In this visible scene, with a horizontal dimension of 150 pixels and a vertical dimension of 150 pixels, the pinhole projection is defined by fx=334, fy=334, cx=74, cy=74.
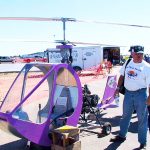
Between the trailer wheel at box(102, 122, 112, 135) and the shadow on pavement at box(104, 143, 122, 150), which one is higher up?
the trailer wheel at box(102, 122, 112, 135)

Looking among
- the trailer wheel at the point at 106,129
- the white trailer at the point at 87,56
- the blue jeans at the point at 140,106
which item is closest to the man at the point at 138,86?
the blue jeans at the point at 140,106

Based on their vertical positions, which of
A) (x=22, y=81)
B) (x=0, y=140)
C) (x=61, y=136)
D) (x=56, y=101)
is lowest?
(x=0, y=140)

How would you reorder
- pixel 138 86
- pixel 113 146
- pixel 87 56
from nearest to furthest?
pixel 138 86
pixel 113 146
pixel 87 56

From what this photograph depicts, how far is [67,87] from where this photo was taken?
6625 millimetres

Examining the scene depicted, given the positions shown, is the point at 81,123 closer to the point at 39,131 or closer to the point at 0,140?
the point at 0,140

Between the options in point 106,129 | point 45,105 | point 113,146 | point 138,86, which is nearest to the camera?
point 138,86

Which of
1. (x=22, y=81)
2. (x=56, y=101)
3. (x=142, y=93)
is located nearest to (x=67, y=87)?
(x=56, y=101)

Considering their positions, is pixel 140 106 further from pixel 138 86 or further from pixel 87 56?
pixel 87 56

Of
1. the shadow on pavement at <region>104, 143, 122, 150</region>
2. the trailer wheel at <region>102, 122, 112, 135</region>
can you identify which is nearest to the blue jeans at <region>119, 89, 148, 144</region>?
the shadow on pavement at <region>104, 143, 122, 150</region>

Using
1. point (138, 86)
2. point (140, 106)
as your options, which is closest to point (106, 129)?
point (140, 106)

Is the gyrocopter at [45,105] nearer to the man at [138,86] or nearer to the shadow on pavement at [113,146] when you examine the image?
the shadow on pavement at [113,146]

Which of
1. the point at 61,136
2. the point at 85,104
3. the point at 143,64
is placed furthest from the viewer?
the point at 85,104

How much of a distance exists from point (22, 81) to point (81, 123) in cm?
231

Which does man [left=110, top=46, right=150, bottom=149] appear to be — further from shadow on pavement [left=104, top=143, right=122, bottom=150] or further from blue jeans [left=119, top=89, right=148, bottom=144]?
shadow on pavement [left=104, top=143, right=122, bottom=150]
